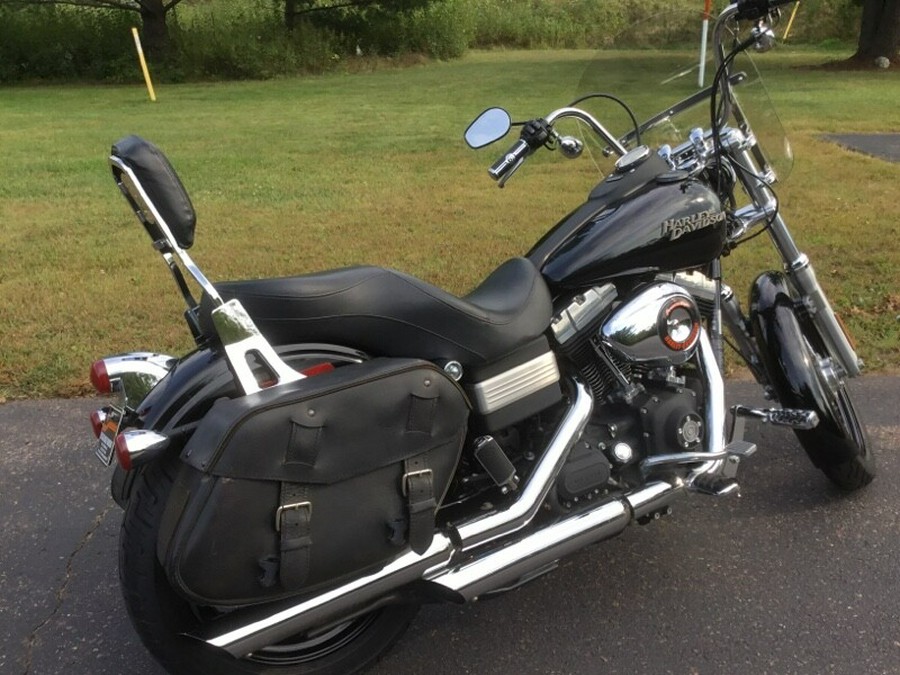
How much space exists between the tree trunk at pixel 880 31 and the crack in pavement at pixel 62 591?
2159 cm

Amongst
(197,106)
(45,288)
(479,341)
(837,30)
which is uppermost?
(479,341)

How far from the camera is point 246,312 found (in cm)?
190

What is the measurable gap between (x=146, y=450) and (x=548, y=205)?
6.05m

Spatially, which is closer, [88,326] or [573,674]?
[573,674]

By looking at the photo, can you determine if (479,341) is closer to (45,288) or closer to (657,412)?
(657,412)

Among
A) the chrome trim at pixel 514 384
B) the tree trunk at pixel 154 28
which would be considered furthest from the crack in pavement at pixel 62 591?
the tree trunk at pixel 154 28

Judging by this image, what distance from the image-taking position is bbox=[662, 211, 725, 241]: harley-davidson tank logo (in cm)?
243

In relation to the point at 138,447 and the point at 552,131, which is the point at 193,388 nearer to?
the point at 138,447

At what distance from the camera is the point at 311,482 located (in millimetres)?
1827

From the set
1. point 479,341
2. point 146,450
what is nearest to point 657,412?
point 479,341

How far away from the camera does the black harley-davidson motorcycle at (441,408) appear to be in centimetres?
182

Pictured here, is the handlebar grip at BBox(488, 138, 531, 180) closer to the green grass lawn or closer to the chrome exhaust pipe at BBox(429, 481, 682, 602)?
the green grass lawn

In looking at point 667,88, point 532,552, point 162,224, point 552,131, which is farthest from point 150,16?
point 532,552

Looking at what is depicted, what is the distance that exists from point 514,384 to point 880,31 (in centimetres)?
2168
